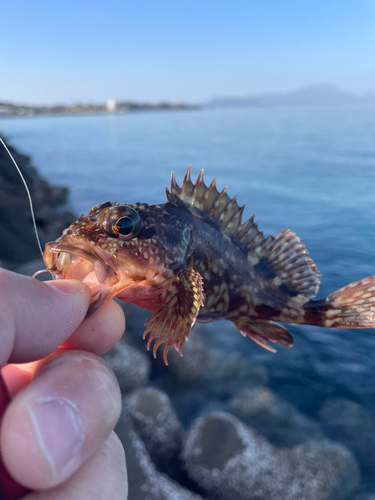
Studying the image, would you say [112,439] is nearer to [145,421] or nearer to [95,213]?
[95,213]

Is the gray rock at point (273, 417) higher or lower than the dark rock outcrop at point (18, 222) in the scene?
lower

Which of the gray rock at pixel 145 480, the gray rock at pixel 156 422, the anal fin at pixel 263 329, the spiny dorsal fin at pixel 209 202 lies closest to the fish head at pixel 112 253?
the spiny dorsal fin at pixel 209 202

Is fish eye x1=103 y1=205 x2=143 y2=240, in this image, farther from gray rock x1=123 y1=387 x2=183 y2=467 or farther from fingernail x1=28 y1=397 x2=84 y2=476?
gray rock x1=123 y1=387 x2=183 y2=467

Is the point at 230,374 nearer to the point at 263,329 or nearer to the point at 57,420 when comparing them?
the point at 263,329

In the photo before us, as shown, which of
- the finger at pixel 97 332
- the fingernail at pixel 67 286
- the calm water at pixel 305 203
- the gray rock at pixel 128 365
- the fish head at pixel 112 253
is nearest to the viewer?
the fingernail at pixel 67 286

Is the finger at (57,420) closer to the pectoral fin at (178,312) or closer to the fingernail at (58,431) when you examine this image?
the fingernail at (58,431)

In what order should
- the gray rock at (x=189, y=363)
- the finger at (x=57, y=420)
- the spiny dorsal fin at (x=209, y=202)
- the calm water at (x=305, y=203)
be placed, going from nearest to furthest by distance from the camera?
the finger at (x=57, y=420) < the spiny dorsal fin at (x=209, y=202) < the calm water at (x=305, y=203) < the gray rock at (x=189, y=363)
